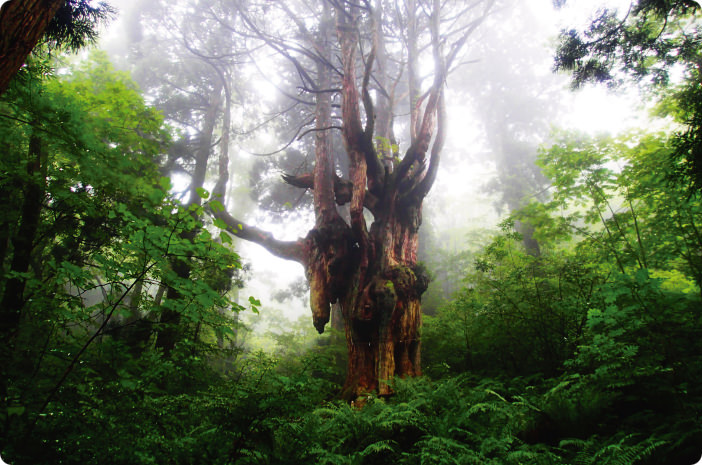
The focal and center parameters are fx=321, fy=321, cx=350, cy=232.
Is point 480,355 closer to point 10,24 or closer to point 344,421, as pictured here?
point 344,421

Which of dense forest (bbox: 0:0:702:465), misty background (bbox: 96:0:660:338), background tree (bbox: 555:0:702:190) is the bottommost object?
dense forest (bbox: 0:0:702:465)

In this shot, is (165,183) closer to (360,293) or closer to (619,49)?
(360,293)

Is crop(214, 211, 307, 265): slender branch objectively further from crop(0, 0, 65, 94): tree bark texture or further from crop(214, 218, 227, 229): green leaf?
crop(0, 0, 65, 94): tree bark texture

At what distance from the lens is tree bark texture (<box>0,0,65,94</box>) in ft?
6.40

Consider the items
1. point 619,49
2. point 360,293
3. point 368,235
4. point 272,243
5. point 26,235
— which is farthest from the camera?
point 272,243

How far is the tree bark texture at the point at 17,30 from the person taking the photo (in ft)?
6.40

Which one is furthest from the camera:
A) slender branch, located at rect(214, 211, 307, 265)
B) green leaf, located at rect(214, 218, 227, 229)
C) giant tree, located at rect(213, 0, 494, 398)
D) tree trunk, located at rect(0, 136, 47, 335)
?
slender branch, located at rect(214, 211, 307, 265)

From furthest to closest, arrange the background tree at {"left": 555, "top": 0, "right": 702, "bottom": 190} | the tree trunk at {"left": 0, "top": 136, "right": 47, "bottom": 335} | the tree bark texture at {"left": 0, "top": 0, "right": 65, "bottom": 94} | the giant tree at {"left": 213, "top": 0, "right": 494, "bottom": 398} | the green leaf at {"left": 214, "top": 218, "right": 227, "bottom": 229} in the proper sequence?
the giant tree at {"left": 213, "top": 0, "right": 494, "bottom": 398}
the background tree at {"left": 555, "top": 0, "right": 702, "bottom": 190}
the tree trunk at {"left": 0, "top": 136, "right": 47, "bottom": 335}
the green leaf at {"left": 214, "top": 218, "right": 227, "bottom": 229}
the tree bark texture at {"left": 0, "top": 0, "right": 65, "bottom": 94}

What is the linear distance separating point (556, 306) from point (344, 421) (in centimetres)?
298

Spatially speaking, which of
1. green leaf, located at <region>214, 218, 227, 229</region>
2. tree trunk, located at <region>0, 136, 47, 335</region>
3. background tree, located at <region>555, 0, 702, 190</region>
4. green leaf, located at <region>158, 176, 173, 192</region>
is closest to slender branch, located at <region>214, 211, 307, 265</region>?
tree trunk, located at <region>0, 136, 47, 335</region>

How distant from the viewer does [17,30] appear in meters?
2.04

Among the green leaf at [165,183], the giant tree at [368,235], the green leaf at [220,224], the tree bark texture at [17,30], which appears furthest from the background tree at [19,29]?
the giant tree at [368,235]

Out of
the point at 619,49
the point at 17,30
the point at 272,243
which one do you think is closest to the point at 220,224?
the point at 17,30

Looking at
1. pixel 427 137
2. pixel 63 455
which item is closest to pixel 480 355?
pixel 427 137
